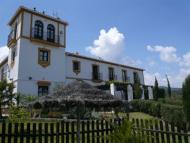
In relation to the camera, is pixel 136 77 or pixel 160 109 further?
pixel 136 77

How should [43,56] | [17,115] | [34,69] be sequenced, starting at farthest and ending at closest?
[43,56]
[34,69]
[17,115]

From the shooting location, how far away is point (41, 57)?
2962 centimetres

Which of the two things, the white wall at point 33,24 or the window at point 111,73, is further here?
the window at point 111,73

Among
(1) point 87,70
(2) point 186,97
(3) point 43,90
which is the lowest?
(2) point 186,97

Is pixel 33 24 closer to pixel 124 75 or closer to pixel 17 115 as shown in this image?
pixel 17 115

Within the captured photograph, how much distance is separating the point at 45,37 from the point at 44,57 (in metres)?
2.54

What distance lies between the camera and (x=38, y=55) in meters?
29.2

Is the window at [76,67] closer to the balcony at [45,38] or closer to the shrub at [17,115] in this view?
the balcony at [45,38]

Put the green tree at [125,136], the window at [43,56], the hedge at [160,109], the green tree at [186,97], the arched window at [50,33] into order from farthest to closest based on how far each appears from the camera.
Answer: the arched window at [50,33] < the window at [43,56] < the hedge at [160,109] < the green tree at [186,97] < the green tree at [125,136]

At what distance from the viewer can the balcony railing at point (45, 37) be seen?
29.3 metres

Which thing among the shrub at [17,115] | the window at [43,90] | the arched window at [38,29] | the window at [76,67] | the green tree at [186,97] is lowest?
the shrub at [17,115]

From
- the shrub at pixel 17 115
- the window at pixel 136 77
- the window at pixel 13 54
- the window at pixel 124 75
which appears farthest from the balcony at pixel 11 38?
the window at pixel 136 77

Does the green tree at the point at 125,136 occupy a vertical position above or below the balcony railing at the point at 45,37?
below

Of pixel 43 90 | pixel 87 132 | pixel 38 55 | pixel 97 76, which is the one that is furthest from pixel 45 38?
pixel 87 132
